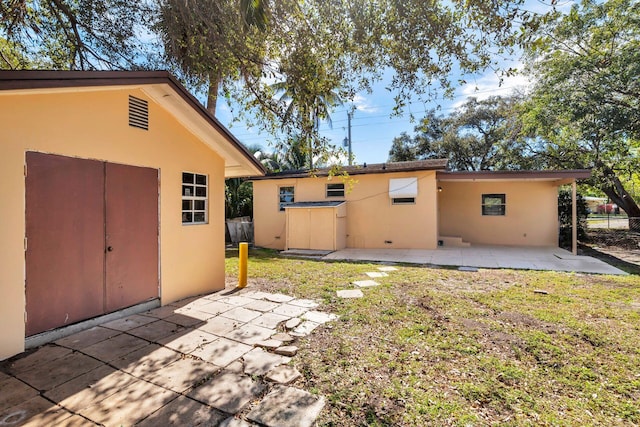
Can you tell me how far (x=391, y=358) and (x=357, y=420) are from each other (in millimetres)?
1194

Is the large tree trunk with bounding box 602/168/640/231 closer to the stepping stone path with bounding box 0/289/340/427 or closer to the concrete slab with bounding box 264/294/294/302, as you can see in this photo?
the concrete slab with bounding box 264/294/294/302

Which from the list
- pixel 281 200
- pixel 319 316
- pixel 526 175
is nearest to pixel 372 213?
pixel 281 200

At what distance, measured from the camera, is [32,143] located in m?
3.77

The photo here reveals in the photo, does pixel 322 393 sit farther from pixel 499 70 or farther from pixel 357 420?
pixel 499 70

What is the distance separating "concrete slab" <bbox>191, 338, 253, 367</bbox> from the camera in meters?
3.61

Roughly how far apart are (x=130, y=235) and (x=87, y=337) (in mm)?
1594

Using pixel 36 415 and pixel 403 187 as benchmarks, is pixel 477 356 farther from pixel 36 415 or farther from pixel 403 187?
pixel 403 187

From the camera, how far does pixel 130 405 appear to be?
107 inches

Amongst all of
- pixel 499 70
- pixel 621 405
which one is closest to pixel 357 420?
pixel 621 405

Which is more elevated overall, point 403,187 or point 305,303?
point 403,187

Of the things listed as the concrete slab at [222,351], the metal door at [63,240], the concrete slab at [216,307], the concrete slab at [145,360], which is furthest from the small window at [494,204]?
the metal door at [63,240]

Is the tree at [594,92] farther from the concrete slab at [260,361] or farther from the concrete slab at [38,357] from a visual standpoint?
the concrete slab at [38,357]

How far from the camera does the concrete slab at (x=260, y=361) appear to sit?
340 cm

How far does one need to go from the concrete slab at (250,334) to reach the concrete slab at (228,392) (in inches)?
34.8
